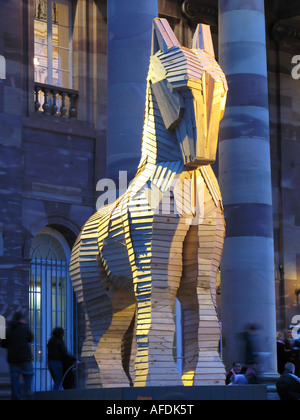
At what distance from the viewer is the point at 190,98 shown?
13.5 metres

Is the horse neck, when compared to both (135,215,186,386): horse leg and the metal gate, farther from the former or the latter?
the metal gate

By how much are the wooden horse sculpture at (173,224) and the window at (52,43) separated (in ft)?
51.8

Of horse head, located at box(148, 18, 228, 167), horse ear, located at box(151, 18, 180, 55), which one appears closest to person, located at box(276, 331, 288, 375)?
horse head, located at box(148, 18, 228, 167)

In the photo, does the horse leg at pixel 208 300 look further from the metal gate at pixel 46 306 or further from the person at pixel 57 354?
the metal gate at pixel 46 306

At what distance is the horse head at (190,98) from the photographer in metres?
13.5

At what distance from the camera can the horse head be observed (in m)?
13.5

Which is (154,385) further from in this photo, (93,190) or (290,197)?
(290,197)

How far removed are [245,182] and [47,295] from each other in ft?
25.4

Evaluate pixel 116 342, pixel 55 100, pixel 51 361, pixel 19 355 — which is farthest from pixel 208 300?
pixel 55 100

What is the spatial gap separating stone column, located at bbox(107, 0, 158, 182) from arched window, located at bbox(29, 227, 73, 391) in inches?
344

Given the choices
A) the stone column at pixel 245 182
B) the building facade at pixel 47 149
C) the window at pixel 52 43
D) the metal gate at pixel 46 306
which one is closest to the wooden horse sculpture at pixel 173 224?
the stone column at pixel 245 182

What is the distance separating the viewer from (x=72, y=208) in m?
28.8
